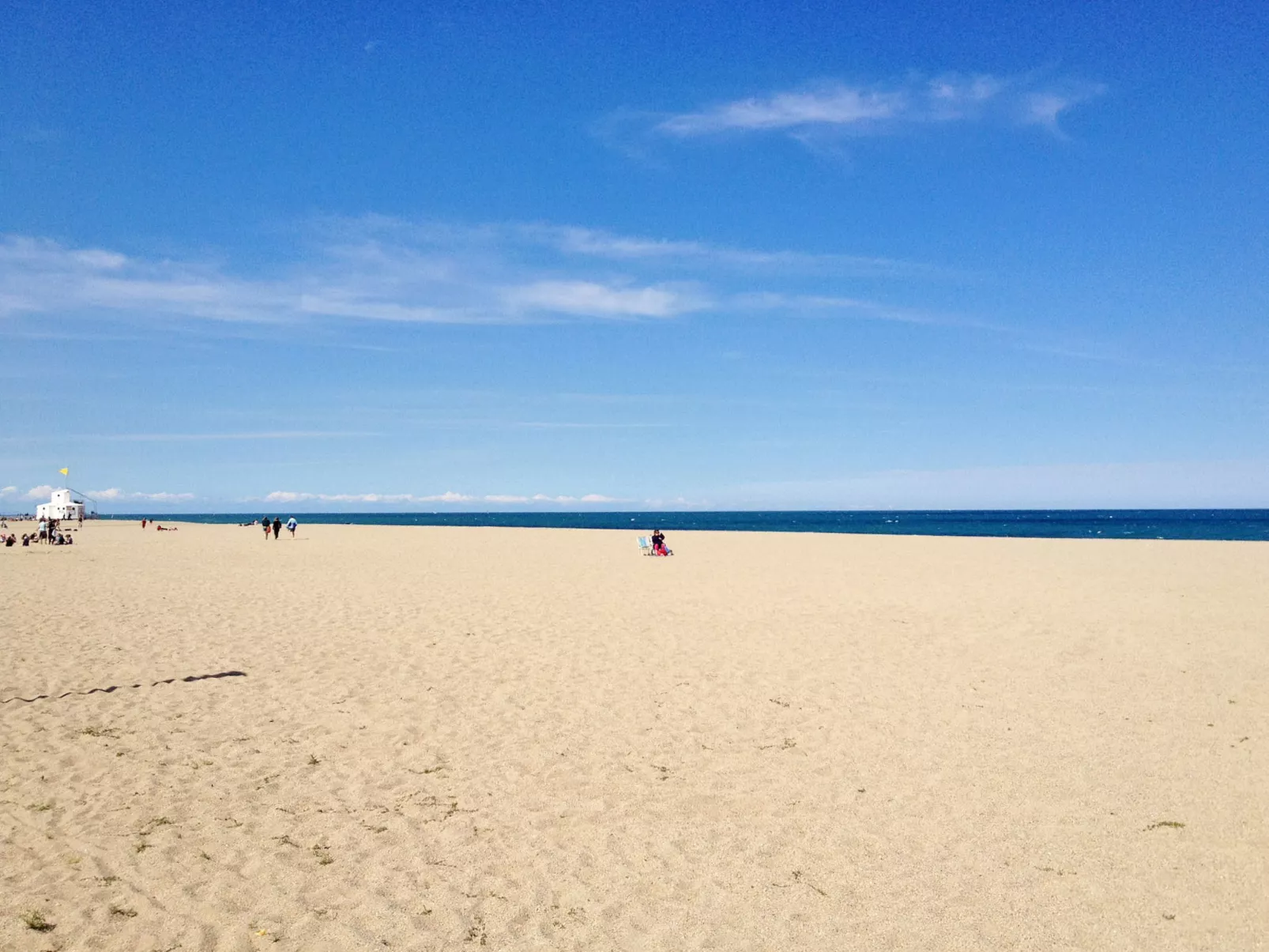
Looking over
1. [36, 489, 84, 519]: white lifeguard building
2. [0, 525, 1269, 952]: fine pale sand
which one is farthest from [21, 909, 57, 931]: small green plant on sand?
[36, 489, 84, 519]: white lifeguard building

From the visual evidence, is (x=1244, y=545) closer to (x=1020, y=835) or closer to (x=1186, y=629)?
(x=1186, y=629)

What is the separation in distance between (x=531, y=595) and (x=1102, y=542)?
40.1 metres

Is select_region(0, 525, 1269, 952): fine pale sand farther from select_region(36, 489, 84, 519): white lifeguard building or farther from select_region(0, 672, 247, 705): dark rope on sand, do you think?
select_region(36, 489, 84, 519): white lifeguard building

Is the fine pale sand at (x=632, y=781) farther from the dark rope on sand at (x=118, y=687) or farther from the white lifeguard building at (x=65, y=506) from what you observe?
the white lifeguard building at (x=65, y=506)

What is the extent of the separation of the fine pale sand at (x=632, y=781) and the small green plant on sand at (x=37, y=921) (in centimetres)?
8

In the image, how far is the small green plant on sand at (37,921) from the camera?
516 centimetres

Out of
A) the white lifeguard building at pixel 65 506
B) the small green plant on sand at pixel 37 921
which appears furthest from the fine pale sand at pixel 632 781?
the white lifeguard building at pixel 65 506

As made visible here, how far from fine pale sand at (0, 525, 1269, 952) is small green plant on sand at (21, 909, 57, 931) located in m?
0.08

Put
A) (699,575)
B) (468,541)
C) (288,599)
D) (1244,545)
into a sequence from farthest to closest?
(468,541) → (1244,545) → (699,575) → (288,599)

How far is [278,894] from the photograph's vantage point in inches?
225

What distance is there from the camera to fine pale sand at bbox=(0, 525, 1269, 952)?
548cm

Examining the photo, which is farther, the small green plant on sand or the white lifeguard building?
the white lifeguard building

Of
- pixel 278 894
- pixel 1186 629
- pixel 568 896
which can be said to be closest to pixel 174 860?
pixel 278 894

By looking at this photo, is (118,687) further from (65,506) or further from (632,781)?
(65,506)
